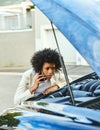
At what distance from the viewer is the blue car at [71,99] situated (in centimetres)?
264

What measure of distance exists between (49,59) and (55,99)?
1554mm

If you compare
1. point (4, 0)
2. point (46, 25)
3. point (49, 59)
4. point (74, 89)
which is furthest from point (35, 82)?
point (4, 0)

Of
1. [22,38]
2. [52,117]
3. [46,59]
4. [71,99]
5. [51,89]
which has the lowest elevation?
[52,117]

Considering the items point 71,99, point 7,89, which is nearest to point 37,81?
point 71,99

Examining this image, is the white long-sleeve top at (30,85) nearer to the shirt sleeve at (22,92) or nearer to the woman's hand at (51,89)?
the shirt sleeve at (22,92)

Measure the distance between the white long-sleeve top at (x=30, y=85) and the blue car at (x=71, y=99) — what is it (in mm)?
1423

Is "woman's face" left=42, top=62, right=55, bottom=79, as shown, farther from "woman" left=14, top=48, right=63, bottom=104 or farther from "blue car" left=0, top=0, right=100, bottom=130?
"blue car" left=0, top=0, right=100, bottom=130

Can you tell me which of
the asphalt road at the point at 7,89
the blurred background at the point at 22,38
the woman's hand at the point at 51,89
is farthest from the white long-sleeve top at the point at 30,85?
the blurred background at the point at 22,38

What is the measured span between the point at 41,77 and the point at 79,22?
1.94m

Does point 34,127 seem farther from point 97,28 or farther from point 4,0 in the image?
point 4,0

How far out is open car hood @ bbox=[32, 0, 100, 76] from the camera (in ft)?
8.82

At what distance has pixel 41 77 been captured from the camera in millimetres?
4668

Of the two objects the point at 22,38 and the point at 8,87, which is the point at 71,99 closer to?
the point at 8,87

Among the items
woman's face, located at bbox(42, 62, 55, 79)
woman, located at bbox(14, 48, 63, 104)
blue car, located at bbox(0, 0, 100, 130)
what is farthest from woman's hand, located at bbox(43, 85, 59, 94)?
blue car, located at bbox(0, 0, 100, 130)
